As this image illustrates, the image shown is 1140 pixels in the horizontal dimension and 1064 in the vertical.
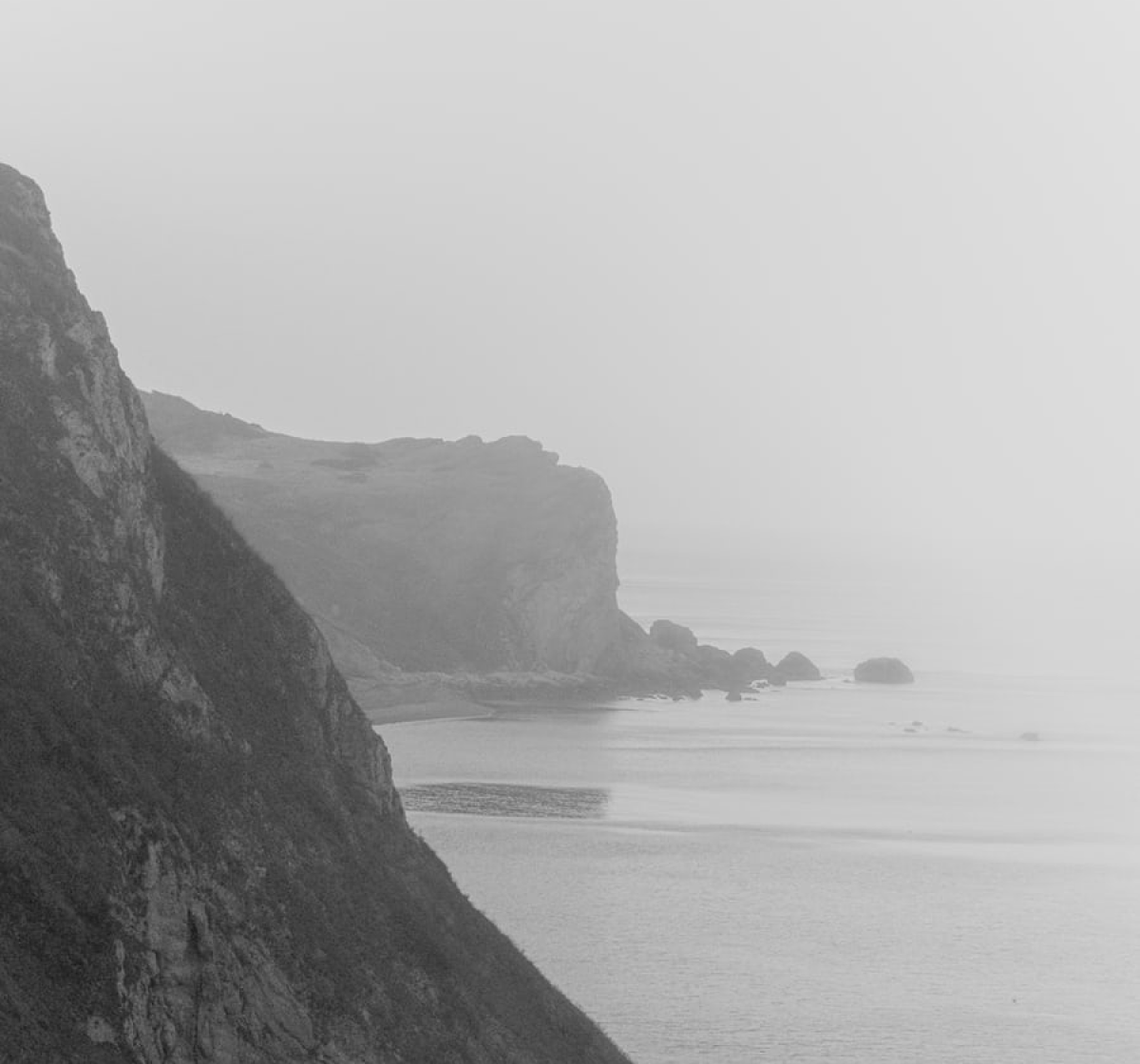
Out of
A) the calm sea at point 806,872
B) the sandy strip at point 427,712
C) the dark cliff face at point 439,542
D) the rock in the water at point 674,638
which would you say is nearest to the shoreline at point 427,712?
the sandy strip at point 427,712

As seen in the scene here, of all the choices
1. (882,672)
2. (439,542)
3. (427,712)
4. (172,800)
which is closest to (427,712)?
(427,712)

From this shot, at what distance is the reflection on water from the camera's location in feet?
262

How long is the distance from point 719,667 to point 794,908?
93607 mm

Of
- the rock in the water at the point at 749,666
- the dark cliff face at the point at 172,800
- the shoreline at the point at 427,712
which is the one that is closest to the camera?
the dark cliff face at the point at 172,800

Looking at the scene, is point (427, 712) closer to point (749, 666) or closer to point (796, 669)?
point (749, 666)

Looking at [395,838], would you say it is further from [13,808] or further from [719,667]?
[719,667]

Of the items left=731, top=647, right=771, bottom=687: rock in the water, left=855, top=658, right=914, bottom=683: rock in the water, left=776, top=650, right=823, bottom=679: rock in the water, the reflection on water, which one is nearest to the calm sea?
the reflection on water

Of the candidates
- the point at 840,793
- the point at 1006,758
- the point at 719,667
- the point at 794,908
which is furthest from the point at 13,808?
the point at 719,667

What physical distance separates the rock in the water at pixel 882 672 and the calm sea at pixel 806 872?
2868 centimetres

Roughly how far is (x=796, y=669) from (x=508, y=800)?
3064 inches

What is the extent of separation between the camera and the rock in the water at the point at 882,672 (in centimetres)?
15988

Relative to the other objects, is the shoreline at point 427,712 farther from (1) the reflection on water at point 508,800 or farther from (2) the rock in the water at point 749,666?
(2) the rock in the water at point 749,666

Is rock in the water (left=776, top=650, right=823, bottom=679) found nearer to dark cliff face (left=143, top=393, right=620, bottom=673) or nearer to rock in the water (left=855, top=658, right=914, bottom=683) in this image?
rock in the water (left=855, top=658, right=914, bottom=683)

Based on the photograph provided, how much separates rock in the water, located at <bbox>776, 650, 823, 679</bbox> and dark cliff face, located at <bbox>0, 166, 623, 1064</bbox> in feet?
421
